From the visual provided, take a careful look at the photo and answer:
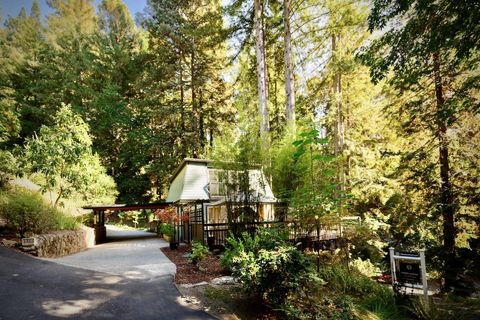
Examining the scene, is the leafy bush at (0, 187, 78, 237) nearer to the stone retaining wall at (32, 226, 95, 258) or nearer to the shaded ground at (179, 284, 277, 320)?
the stone retaining wall at (32, 226, 95, 258)

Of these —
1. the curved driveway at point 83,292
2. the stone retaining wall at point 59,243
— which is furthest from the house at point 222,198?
the stone retaining wall at point 59,243

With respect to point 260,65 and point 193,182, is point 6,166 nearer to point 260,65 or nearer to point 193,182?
point 193,182

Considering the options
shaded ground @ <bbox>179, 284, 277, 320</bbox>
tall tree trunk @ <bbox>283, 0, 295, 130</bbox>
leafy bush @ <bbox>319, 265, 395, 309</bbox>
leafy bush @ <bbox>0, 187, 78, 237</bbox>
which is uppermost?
tall tree trunk @ <bbox>283, 0, 295, 130</bbox>

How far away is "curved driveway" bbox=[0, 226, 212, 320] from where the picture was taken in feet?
13.9

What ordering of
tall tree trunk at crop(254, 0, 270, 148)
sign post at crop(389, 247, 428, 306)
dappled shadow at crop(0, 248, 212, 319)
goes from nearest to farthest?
1. dappled shadow at crop(0, 248, 212, 319)
2. sign post at crop(389, 247, 428, 306)
3. tall tree trunk at crop(254, 0, 270, 148)

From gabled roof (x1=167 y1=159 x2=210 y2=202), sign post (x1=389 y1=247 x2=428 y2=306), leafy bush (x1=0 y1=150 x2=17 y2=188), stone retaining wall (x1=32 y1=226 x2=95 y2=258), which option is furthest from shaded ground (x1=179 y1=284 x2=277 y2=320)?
leafy bush (x1=0 y1=150 x2=17 y2=188)

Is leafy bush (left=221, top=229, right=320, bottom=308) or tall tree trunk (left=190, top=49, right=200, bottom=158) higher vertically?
tall tree trunk (left=190, top=49, right=200, bottom=158)

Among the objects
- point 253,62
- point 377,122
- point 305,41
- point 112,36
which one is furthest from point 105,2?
point 377,122

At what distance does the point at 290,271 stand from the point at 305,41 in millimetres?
10606

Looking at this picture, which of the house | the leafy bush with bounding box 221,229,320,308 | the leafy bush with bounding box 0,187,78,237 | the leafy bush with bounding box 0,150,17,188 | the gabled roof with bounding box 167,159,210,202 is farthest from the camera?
the gabled roof with bounding box 167,159,210,202

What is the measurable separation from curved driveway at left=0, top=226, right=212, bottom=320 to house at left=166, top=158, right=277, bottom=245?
2.51 m

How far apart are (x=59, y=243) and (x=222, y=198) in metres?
5.90

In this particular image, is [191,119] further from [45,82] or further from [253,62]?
[45,82]

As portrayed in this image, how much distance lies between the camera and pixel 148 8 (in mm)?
21609
